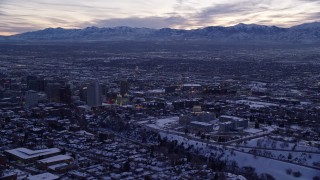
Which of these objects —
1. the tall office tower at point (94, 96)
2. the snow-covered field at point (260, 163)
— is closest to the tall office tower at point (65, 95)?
the tall office tower at point (94, 96)

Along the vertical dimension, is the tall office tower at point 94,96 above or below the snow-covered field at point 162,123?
above

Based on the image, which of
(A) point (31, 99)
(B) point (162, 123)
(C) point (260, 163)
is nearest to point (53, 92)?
(A) point (31, 99)

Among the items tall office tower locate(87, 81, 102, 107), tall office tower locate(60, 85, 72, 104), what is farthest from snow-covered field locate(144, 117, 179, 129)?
tall office tower locate(60, 85, 72, 104)

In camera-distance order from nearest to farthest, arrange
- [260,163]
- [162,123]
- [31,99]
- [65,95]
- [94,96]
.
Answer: [260,163] → [162,123] → [94,96] → [31,99] → [65,95]

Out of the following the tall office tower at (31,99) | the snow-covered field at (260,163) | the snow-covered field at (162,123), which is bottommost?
the snow-covered field at (260,163)

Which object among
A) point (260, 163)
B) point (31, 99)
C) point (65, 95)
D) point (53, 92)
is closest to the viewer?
point (260, 163)

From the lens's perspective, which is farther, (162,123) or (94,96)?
(94,96)

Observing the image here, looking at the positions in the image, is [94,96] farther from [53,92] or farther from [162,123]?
[162,123]

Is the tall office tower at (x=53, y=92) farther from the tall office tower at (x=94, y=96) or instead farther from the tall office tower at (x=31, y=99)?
the tall office tower at (x=94, y=96)
